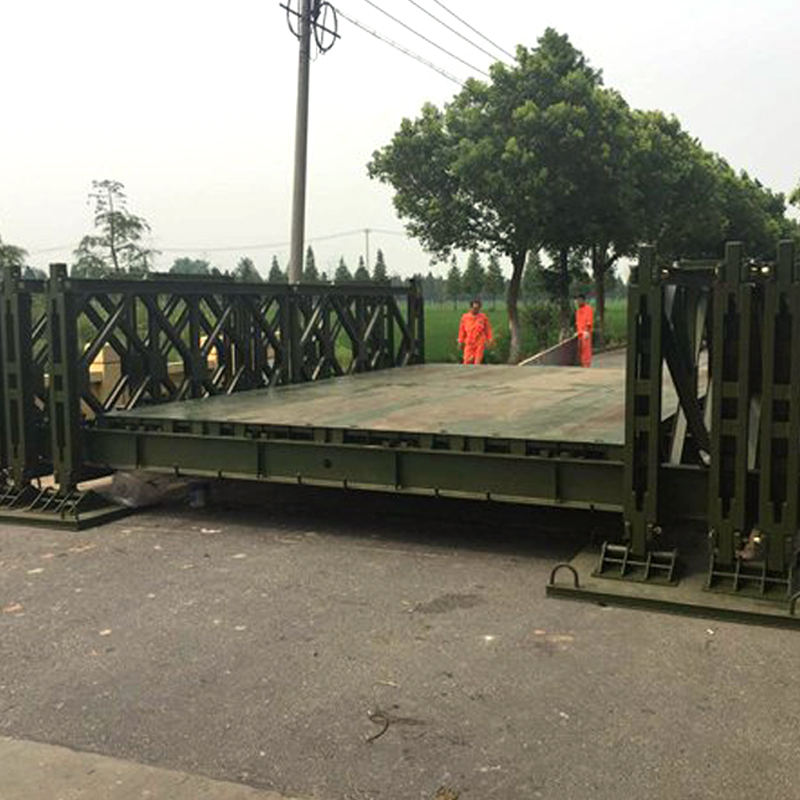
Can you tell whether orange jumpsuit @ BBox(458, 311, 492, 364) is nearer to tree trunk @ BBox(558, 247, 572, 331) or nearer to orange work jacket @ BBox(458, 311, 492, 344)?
orange work jacket @ BBox(458, 311, 492, 344)

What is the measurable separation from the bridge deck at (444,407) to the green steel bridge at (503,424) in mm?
36

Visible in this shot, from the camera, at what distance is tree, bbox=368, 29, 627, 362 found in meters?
22.9

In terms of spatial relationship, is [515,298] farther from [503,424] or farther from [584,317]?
[503,424]

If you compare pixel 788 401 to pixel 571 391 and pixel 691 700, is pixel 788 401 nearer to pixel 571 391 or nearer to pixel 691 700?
pixel 691 700

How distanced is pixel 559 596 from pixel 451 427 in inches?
70.0

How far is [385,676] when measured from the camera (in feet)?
15.0

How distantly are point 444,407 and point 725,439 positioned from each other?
3339 mm

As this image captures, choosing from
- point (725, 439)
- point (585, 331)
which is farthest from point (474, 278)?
point (725, 439)

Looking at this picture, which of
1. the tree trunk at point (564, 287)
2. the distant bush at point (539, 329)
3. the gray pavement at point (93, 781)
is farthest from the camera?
the distant bush at point (539, 329)

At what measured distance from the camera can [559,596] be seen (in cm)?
575

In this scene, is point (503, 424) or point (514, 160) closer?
point (503, 424)

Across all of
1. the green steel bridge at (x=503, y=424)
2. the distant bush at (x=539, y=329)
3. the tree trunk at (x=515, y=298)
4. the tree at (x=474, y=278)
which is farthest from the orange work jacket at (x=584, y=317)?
the tree at (x=474, y=278)

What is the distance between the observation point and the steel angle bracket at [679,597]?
525 centimetres

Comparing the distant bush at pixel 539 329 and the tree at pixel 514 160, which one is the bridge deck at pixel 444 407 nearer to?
the tree at pixel 514 160
